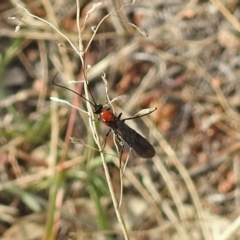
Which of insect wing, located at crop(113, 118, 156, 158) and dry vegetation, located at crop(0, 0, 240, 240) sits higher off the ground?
dry vegetation, located at crop(0, 0, 240, 240)

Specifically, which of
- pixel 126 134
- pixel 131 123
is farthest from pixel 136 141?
pixel 131 123

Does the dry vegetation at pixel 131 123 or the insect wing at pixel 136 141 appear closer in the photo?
the insect wing at pixel 136 141

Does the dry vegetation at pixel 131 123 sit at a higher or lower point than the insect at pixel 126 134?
higher

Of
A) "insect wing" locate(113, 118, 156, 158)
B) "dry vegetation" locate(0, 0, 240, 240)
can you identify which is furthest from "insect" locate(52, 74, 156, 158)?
"dry vegetation" locate(0, 0, 240, 240)

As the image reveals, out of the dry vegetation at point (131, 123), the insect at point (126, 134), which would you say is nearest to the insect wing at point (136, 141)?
the insect at point (126, 134)

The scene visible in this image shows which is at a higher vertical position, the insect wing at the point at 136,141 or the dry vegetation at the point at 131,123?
the dry vegetation at the point at 131,123

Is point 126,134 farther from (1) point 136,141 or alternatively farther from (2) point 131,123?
(2) point 131,123

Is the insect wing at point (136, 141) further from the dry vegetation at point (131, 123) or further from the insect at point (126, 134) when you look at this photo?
the dry vegetation at point (131, 123)

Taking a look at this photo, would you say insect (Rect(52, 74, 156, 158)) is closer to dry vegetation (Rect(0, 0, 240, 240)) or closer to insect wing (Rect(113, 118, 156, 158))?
insect wing (Rect(113, 118, 156, 158))
